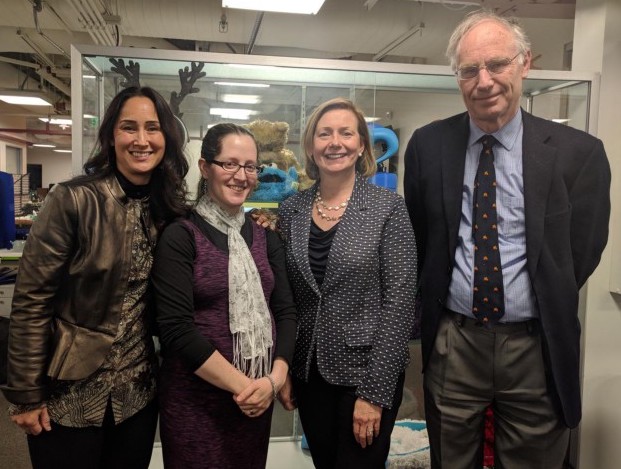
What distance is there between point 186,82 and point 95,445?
1621 mm

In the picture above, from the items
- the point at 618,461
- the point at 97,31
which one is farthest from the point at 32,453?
the point at 97,31

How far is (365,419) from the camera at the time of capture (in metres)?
1.50

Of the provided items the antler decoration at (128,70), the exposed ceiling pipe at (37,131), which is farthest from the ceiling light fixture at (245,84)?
the exposed ceiling pipe at (37,131)

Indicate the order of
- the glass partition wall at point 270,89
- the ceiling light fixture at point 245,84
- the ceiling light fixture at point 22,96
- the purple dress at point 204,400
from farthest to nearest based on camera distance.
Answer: the ceiling light fixture at point 22,96
the ceiling light fixture at point 245,84
the glass partition wall at point 270,89
the purple dress at point 204,400

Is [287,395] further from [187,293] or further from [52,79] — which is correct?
[52,79]

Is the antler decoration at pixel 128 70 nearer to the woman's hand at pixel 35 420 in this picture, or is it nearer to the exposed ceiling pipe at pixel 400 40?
the woman's hand at pixel 35 420

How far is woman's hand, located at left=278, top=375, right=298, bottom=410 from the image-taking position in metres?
1.67

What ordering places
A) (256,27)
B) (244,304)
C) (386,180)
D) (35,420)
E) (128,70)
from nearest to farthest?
(35,420) → (244,304) → (128,70) → (386,180) → (256,27)

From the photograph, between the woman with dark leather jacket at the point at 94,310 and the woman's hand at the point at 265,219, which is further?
the woman's hand at the point at 265,219

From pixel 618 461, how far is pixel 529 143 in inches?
70.4

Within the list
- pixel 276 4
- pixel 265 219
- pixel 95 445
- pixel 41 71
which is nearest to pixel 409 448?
pixel 265 219

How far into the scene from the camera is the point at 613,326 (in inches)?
103

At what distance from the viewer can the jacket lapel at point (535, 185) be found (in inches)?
58.7

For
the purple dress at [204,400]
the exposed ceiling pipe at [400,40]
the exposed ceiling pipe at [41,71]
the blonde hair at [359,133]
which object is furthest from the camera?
the exposed ceiling pipe at [41,71]
